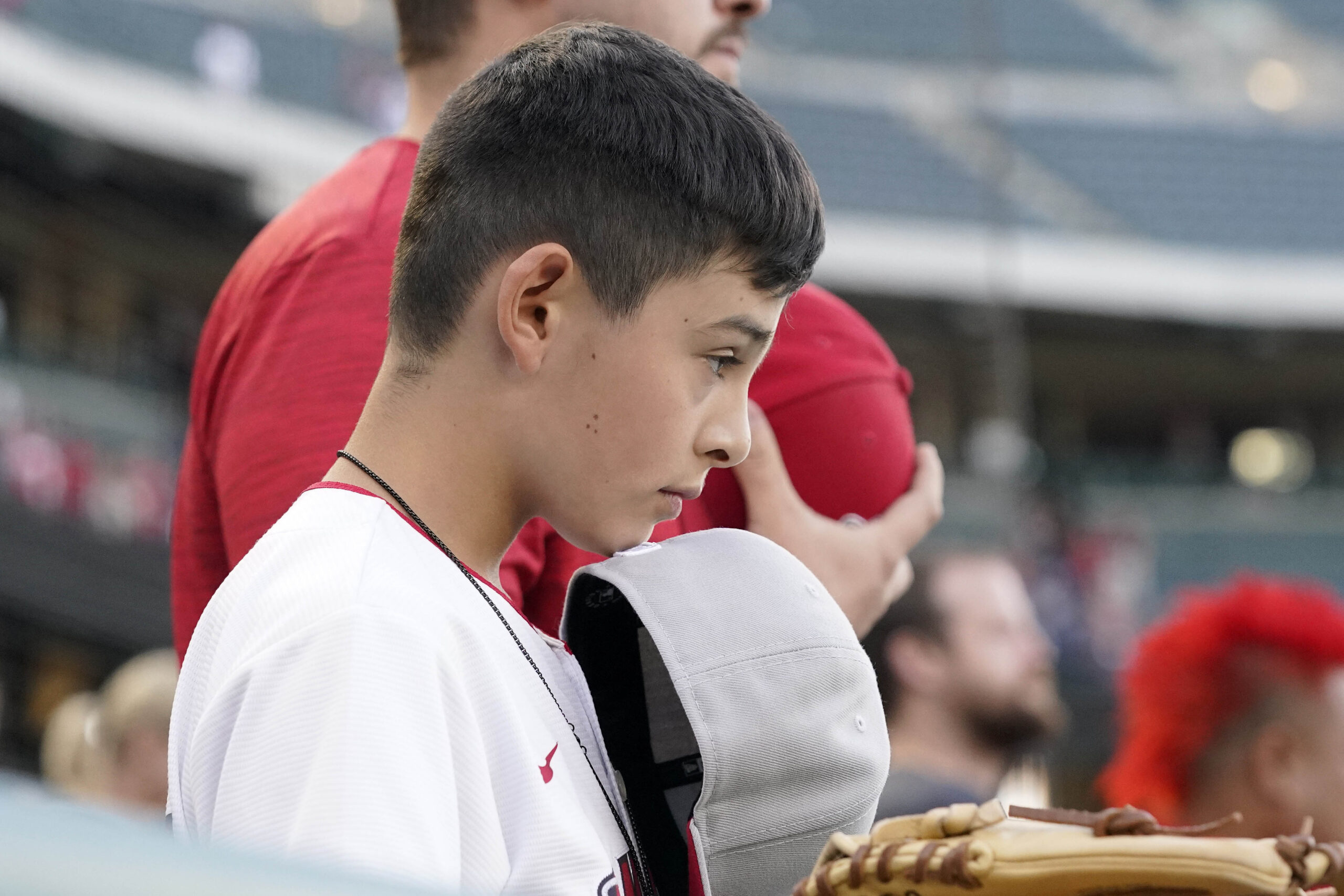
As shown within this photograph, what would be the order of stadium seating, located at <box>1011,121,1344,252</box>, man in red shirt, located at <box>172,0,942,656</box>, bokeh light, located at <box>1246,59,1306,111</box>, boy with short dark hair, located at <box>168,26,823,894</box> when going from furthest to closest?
1. bokeh light, located at <box>1246,59,1306,111</box>
2. stadium seating, located at <box>1011,121,1344,252</box>
3. man in red shirt, located at <box>172,0,942,656</box>
4. boy with short dark hair, located at <box>168,26,823,894</box>

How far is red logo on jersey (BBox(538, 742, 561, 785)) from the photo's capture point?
2.78 ft

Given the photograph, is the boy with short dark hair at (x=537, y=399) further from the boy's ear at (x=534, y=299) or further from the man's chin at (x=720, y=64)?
the man's chin at (x=720, y=64)

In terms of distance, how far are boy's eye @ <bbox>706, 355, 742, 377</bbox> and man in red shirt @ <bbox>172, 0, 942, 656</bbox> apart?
0.25 metres

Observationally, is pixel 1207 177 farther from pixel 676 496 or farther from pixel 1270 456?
pixel 676 496

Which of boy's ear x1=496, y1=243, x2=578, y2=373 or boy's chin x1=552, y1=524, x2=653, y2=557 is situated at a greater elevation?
boy's ear x1=496, y1=243, x2=578, y2=373

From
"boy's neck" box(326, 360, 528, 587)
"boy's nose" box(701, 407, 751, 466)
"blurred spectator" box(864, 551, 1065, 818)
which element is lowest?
"blurred spectator" box(864, 551, 1065, 818)

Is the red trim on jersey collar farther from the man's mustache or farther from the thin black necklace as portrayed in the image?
the man's mustache

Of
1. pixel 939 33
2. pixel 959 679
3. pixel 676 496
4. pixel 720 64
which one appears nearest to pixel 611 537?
pixel 676 496

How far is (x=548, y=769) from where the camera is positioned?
0.86 metres

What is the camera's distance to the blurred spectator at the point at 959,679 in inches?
131

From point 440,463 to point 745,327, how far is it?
8.4 inches

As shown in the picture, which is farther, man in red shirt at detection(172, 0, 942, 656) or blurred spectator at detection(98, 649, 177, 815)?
blurred spectator at detection(98, 649, 177, 815)

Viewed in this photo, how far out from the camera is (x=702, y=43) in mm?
1309

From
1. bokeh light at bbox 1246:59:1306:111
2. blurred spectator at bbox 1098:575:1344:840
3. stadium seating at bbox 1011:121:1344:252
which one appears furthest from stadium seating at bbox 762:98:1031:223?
blurred spectator at bbox 1098:575:1344:840
